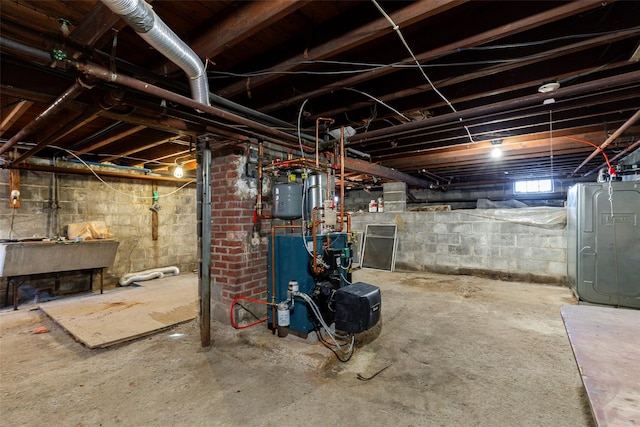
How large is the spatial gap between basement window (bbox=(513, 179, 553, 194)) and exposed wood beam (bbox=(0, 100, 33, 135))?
9576 millimetres

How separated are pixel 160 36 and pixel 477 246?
576 centimetres

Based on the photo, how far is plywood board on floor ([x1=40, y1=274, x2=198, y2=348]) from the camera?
2.68 m

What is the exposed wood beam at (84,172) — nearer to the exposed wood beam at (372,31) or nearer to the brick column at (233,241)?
the brick column at (233,241)

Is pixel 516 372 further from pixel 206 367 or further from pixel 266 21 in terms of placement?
pixel 266 21

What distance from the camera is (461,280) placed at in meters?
5.11

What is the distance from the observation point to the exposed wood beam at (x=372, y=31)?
139cm

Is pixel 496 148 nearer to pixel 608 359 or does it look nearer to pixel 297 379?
pixel 608 359

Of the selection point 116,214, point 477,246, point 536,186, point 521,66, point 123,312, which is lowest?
point 123,312

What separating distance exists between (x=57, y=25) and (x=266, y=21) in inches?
48.0

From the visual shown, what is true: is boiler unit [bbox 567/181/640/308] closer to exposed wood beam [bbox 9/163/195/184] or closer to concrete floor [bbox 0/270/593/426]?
concrete floor [bbox 0/270/593/426]

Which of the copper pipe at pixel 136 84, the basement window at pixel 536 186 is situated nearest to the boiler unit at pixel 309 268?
the copper pipe at pixel 136 84

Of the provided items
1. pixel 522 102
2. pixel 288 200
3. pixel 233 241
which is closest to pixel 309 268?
pixel 288 200

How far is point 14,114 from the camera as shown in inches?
108

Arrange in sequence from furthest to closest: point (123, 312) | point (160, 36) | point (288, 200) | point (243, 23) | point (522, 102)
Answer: point (123, 312), point (288, 200), point (522, 102), point (243, 23), point (160, 36)
